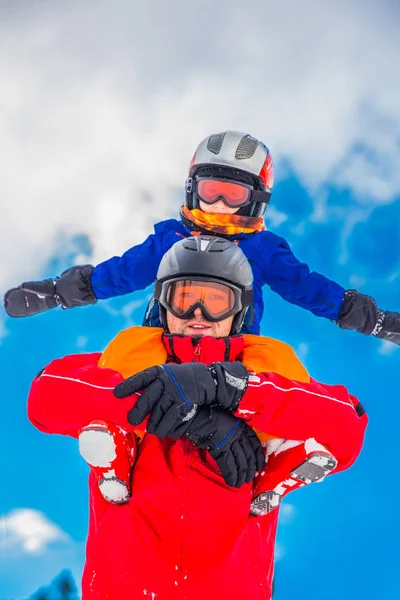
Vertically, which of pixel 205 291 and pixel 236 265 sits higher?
pixel 236 265

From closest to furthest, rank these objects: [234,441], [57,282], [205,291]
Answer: [234,441]
[205,291]
[57,282]

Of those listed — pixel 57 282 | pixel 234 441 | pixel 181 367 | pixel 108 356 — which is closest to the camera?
pixel 181 367

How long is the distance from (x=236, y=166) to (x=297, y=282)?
991 millimetres

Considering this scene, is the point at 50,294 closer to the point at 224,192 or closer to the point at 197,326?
the point at 224,192

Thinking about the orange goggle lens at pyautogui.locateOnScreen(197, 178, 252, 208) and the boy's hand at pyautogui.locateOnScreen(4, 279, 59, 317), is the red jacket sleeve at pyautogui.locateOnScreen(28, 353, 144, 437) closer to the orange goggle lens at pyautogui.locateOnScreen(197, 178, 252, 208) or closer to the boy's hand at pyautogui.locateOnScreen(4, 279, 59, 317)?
the boy's hand at pyautogui.locateOnScreen(4, 279, 59, 317)

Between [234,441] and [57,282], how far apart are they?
7.87 feet

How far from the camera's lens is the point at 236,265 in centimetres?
353

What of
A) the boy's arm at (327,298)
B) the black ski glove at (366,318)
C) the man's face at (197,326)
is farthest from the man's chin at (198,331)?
the black ski glove at (366,318)

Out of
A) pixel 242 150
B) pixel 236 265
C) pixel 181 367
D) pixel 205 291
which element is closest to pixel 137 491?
pixel 181 367

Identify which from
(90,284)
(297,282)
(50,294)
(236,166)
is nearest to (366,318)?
(297,282)

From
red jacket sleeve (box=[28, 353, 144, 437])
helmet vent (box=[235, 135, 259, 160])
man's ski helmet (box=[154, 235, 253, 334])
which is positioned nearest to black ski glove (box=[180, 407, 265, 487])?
red jacket sleeve (box=[28, 353, 144, 437])

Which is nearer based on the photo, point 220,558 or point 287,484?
point 220,558

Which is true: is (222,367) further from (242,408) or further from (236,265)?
(236,265)

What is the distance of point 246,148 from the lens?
188 inches
